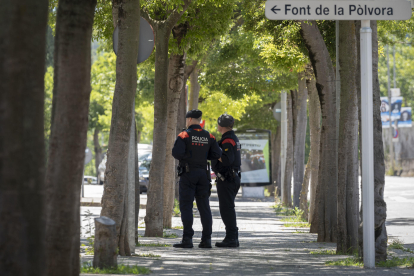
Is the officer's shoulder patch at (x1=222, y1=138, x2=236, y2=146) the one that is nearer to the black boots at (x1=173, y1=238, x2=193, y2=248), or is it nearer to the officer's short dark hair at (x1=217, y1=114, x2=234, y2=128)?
the officer's short dark hair at (x1=217, y1=114, x2=234, y2=128)

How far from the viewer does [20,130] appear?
360cm

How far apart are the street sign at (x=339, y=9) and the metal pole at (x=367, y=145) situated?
0.15 metres

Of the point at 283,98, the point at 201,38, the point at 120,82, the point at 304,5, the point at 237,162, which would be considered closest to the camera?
the point at 304,5

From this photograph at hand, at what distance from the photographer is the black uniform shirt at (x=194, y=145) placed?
910 centimetres

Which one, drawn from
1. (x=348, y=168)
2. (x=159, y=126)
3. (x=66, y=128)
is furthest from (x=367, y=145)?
(x=159, y=126)

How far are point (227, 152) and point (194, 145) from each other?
0.57m

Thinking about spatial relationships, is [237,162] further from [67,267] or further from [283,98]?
[283,98]

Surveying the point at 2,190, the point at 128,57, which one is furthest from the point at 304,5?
the point at 2,190

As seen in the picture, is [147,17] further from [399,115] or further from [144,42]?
[399,115]

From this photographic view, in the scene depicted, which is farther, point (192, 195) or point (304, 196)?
point (304, 196)

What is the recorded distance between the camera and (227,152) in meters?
9.45

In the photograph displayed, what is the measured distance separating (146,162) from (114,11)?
22782 mm

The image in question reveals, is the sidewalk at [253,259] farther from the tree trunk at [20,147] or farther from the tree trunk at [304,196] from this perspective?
the tree trunk at [304,196]

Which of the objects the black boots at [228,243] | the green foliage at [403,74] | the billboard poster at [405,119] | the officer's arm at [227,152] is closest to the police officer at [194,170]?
the officer's arm at [227,152]
